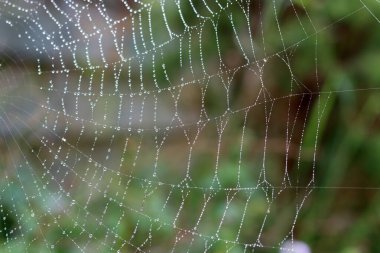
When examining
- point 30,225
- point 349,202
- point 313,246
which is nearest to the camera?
point 30,225

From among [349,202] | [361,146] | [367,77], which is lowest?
[349,202]

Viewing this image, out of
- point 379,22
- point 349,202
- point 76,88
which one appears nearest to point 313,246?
point 349,202

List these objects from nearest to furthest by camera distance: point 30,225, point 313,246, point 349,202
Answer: point 30,225, point 313,246, point 349,202

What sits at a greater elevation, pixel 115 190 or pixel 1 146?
pixel 1 146

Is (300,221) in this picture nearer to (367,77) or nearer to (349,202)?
(349,202)

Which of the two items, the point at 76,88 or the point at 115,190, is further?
the point at 76,88

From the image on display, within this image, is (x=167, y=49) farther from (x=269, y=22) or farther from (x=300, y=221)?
(x=300, y=221)
